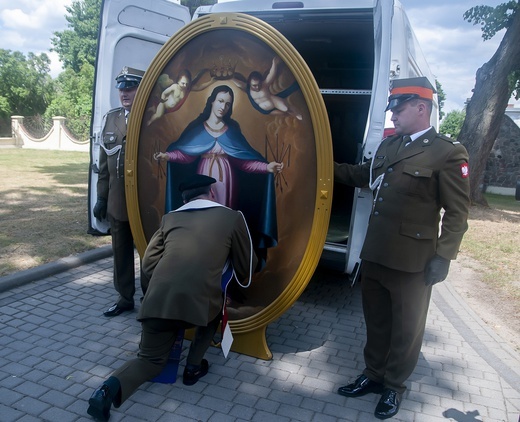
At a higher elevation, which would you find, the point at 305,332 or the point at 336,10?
the point at 336,10

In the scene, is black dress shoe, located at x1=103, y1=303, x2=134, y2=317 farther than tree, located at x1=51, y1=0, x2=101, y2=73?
No

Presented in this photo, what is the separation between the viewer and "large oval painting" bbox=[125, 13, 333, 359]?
9.88ft

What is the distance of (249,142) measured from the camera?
10.5 ft

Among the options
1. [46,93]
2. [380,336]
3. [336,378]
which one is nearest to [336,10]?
[380,336]

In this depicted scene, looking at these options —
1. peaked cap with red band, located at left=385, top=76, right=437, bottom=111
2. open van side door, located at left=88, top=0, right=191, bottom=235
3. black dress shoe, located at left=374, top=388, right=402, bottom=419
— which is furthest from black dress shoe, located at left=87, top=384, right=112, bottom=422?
peaked cap with red band, located at left=385, top=76, right=437, bottom=111

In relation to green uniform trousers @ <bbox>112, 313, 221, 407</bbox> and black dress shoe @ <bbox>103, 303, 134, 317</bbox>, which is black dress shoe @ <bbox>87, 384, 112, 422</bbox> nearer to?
green uniform trousers @ <bbox>112, 313, 221, 407</bbox>

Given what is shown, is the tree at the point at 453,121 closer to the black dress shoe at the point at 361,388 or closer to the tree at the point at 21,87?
the tree at the point at 21,87

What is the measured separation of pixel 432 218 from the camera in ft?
9.00

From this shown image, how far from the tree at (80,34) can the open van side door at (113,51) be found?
38.7m

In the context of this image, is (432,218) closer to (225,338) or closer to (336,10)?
(225,338)

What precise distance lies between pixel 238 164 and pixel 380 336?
154cm

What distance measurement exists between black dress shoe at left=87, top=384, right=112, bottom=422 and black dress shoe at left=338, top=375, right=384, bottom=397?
59.5 inches

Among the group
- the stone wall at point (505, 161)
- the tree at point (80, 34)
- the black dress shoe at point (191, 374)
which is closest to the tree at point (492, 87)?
the stone wall at point (505, 161)


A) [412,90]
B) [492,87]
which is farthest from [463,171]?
[492,87]
